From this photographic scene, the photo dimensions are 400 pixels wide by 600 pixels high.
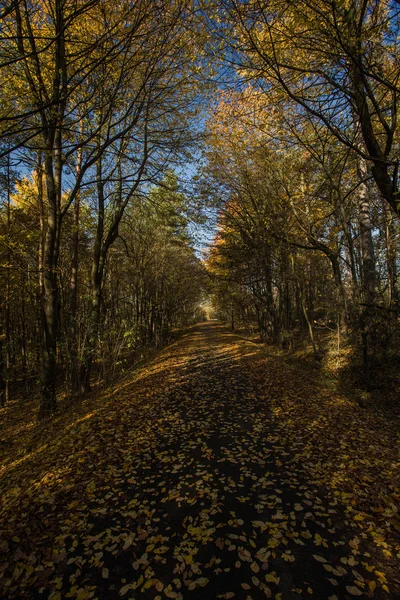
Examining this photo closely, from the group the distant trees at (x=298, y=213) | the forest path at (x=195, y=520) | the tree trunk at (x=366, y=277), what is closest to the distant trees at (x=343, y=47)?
the distant trees at (x=298, y=213)

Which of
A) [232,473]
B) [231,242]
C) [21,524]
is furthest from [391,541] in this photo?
[231,242]

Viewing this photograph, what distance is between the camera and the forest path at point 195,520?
271 cm

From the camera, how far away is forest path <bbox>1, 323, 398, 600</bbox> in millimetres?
2715

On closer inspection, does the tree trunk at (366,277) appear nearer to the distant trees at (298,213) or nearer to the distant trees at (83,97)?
the distant trees at (298,213)

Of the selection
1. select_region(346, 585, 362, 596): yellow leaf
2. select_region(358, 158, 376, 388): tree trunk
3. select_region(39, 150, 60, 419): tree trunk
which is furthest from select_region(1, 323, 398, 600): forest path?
select_region(358, 158, 376, 388): tree trunk

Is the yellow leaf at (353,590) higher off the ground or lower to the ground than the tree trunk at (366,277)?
lower

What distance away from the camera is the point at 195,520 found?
11.5ft

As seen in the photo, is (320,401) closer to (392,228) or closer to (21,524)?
(392,228)

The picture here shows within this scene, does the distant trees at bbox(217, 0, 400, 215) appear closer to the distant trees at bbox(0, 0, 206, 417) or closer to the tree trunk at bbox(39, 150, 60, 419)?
the distant trees at bbox(0, 0, 206, 417)

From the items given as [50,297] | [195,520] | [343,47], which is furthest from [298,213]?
[195,520]

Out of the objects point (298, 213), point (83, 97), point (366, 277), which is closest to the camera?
point (83, 97)

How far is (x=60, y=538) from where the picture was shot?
3.28m

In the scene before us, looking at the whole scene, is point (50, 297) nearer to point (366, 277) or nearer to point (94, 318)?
point (94, 318)

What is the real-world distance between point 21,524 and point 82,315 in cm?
662
